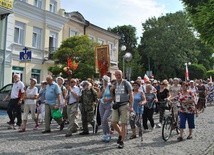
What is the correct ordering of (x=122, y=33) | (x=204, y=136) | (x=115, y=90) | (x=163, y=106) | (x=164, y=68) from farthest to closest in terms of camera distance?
(x=122, y=33)
(x=164, y=68)
(x=163, y=106)
(x=204, y=136)
(x=115, y=90)

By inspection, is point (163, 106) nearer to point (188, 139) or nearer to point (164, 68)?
point (188, 139)

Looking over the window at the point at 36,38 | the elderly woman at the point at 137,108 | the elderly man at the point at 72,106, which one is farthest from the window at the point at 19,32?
the elderly woman at the point at 137,108

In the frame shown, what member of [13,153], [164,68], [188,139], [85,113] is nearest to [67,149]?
[13,153]

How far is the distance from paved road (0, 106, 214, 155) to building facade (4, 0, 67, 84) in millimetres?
16681

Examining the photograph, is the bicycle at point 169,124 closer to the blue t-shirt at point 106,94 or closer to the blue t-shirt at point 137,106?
the blue t-shirt at point 137,106

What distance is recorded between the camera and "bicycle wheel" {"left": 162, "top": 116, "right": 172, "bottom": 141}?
38.1 feet

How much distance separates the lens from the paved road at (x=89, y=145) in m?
9.62

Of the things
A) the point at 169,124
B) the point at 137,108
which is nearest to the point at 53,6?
the point at 137,108

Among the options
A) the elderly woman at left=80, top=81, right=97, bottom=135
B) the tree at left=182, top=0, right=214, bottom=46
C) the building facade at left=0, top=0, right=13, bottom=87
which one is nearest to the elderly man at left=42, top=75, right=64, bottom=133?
the elderly woman at left=80, top=81, right=97, bottom=135

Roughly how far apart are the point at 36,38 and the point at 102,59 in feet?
57.5

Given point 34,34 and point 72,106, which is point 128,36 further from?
point 72,106

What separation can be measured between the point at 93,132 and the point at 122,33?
67.3 metres

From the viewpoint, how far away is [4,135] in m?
12.1

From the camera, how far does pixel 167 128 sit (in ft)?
38.8
